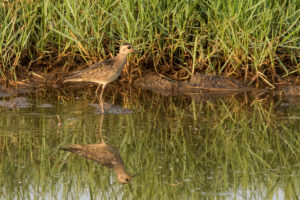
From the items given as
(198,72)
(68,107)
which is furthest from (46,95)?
(198,72)

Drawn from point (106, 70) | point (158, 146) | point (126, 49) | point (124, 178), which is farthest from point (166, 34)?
point (124, 178)

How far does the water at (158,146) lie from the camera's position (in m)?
5.73

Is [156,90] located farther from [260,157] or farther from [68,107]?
[260,157]

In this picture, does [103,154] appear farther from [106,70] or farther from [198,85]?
[198,85]

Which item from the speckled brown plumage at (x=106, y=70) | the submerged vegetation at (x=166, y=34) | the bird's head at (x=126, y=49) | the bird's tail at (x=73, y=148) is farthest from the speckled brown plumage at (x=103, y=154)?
the submerged vegetation at (x=166, y=34)

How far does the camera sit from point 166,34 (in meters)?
10.2

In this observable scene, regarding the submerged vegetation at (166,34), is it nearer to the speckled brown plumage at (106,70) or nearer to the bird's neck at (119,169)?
the speckled brown plumage at (106,70)

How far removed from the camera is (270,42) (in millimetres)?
9773

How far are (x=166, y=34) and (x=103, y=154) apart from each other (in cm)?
380

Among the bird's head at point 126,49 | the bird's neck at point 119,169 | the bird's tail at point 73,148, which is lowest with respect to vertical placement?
the bird's tail at point 73,148

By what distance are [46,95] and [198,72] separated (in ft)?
7.61

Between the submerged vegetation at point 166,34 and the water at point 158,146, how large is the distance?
Answer: 2.36 feet

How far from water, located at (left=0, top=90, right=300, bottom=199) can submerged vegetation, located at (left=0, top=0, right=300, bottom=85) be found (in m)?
0.72

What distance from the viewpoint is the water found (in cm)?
573
